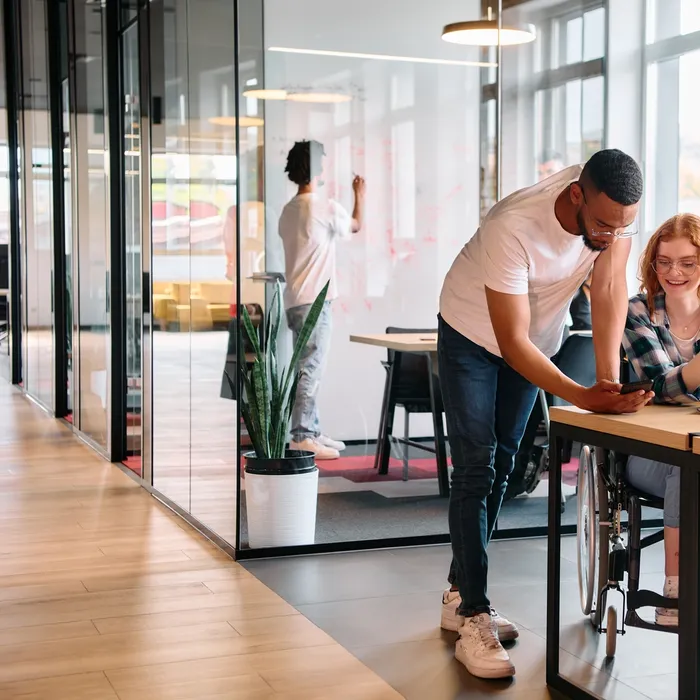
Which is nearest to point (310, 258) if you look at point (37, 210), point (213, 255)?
point (213, 255)

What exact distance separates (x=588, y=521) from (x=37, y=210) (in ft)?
25.2

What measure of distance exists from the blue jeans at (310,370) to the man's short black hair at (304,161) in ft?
1.58

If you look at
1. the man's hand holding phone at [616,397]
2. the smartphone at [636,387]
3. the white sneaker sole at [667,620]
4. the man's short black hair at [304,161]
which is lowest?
the white sneaker sole at [667,620]

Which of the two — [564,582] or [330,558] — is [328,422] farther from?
[564,582]

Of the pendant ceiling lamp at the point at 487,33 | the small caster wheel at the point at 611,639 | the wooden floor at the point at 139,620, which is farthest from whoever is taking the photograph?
the pendant ceiling lamp at the point at 487,33

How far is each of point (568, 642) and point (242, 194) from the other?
202 centimetres

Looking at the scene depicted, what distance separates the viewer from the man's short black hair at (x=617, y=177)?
271 centimetres

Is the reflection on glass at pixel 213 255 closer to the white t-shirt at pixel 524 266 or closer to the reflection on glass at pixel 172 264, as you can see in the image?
the reflection on glass at pixel 172 264

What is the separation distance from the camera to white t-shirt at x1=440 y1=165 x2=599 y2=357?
2936 mm

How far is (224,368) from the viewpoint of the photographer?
4605 mm

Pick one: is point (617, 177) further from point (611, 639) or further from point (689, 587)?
point (611, 639)

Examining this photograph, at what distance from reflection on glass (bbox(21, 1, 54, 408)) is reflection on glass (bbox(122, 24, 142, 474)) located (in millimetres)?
2741

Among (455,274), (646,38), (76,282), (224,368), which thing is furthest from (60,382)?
(455,274)

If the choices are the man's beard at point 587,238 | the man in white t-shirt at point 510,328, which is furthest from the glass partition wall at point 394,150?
the man's beard at point 587,238
